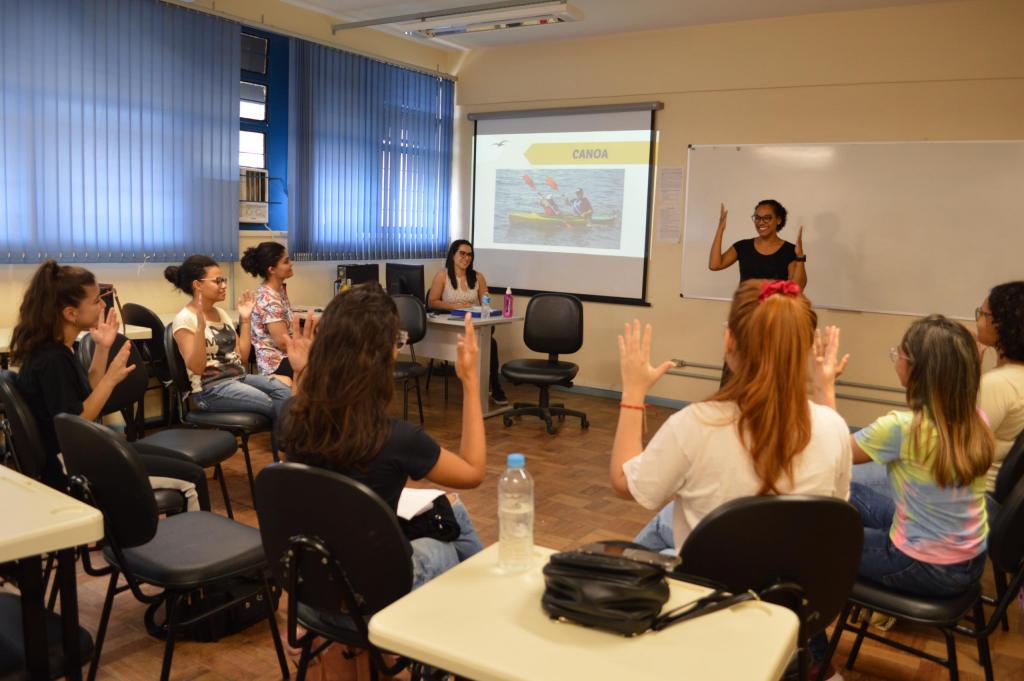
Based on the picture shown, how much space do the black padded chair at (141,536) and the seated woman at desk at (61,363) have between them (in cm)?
41

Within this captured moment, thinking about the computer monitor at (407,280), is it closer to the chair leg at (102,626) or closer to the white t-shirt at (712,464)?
the chair leg at (102,626)

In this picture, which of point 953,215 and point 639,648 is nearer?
point 639,648

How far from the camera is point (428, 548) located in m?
1.98

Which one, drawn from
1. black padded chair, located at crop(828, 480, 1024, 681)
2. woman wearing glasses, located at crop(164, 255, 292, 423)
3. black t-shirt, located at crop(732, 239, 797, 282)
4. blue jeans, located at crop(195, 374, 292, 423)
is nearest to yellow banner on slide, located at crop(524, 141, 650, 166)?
black t-shirt, located at crop(732, 239, 797, 282)

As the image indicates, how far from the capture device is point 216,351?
384 centimetres

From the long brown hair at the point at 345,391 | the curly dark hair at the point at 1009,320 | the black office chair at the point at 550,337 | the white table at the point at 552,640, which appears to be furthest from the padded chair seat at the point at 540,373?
the white table at the point at 552,640

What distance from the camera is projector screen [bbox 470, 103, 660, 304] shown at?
661cm

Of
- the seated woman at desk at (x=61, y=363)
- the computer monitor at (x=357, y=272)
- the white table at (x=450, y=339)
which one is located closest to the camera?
the seated woman at desk at (x=61, y=363)

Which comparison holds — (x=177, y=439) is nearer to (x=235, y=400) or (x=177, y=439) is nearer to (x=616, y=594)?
(x=235, y=400)

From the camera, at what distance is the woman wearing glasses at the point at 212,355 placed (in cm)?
368

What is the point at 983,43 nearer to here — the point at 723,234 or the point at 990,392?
the point at 723,234

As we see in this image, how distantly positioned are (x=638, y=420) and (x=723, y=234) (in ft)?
15.4

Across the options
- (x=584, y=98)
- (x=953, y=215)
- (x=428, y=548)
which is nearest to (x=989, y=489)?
(x=428, y=548)

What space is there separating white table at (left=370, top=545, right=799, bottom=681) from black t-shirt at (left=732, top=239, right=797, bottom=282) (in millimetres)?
4375
